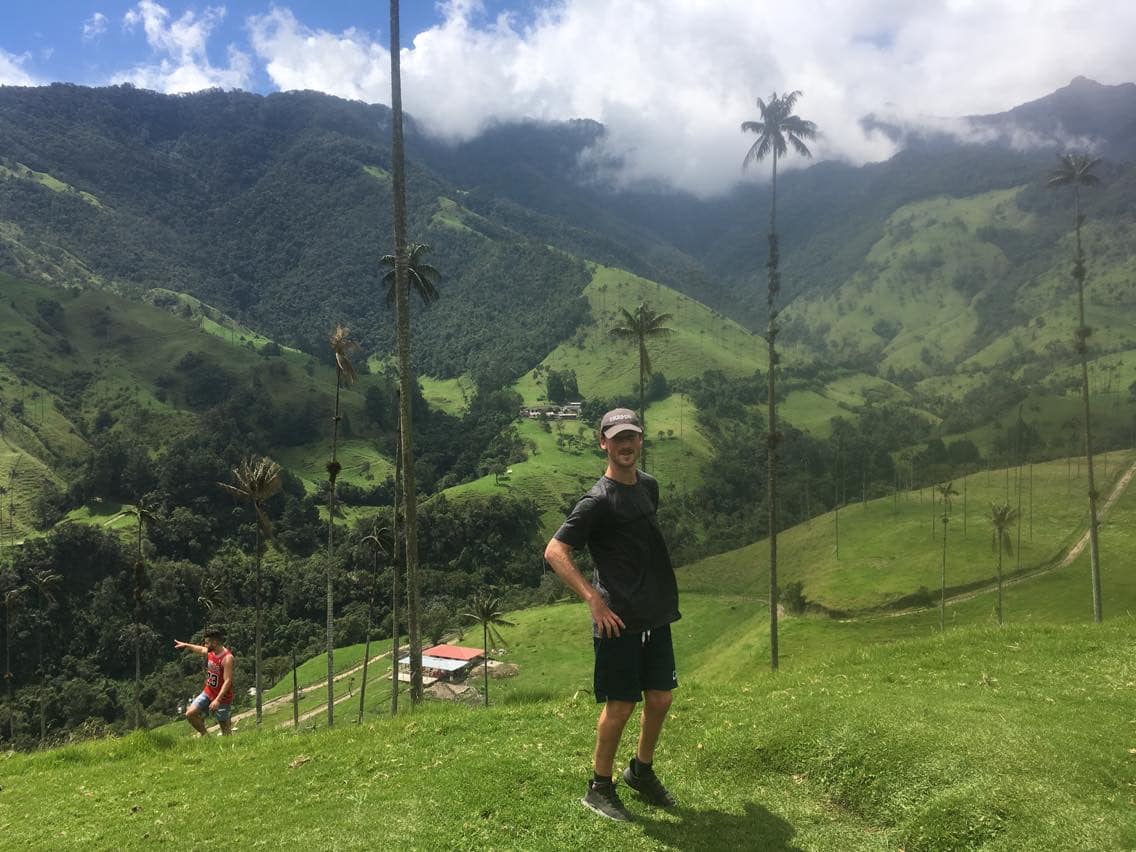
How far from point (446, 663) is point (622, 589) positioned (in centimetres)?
9280

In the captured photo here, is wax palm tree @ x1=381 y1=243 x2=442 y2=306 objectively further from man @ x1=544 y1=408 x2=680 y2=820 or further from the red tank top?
man @ x1=544 y1=408 x2=680 y2=820

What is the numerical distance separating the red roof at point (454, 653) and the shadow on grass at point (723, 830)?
92.8 m

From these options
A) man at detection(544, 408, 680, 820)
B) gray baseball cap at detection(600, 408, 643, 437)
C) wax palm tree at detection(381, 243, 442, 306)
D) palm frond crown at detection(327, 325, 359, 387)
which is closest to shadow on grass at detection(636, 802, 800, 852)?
man at detection(544, 408, 680, 820)

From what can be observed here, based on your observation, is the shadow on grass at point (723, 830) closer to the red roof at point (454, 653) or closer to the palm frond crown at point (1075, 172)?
the palm frond crown at point (1075, 172)

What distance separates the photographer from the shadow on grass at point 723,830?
6.61 m

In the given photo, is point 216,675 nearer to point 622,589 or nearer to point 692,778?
point 692,778

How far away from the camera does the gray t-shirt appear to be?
22.7 ft

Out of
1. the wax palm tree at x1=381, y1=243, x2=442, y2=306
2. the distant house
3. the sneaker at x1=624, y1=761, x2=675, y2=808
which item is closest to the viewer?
the sneaker at x1=624, y1=761, x2=675, y2=808

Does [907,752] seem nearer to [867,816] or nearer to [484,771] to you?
[867,816]

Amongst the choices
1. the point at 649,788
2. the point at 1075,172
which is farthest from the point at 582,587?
the point at 1075,172

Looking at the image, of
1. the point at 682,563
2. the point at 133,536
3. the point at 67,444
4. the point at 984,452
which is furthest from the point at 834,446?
the point at 67,444

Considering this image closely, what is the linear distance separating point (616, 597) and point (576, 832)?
87.5 inches

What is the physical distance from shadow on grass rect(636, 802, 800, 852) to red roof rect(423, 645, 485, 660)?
3653 inches

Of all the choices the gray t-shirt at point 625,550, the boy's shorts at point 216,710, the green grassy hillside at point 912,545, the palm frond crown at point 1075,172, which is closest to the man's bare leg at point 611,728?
the gray t-shirt at point 625,550
